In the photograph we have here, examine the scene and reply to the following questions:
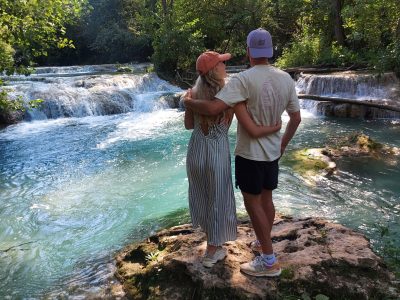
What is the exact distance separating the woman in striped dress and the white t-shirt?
0.10 m

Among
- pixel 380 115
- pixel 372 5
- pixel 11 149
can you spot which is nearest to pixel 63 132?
pixel 11 149

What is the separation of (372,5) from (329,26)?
3.92 metres

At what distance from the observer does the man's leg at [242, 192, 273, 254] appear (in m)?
2.98

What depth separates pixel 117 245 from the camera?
4969 mm

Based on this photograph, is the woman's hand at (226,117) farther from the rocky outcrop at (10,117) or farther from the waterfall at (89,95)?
the rocky outcrop at (10,117)

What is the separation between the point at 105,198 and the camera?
22.2 feet

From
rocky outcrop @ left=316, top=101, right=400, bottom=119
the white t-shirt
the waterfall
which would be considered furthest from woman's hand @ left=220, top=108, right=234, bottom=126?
the waterfall

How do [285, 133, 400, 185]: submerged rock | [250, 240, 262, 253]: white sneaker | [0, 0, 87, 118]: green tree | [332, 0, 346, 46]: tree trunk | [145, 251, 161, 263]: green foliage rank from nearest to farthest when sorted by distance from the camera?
1. [250, 240, 262, 253]: white sneaker
2. [145, 251, 161, 263]: green foliage
3. [0, 0, 87, 118]: green tree
4. [285, 133, 400, 185]: submerged rock
5. [332, 0, 346, 46]: tree trunk

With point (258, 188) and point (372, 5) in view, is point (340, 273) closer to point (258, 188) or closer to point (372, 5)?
point (258, 188)

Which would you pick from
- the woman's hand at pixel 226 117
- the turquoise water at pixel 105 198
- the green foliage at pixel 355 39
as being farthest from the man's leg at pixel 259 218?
the green foliage at pixel 355 39

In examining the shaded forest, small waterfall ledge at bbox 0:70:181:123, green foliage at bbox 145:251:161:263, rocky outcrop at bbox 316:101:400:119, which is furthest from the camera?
small waterfall ledge at bbox 0:70:181:123

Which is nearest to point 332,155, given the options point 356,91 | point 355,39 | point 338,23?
point 356,91

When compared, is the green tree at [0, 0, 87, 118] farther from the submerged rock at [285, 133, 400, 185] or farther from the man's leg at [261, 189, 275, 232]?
the submerged rock at [285, 133, 400, 185]

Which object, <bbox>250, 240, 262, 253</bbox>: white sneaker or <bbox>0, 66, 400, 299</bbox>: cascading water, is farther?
<bbox>0, 66, 400, 299</bbox>: cascading water
